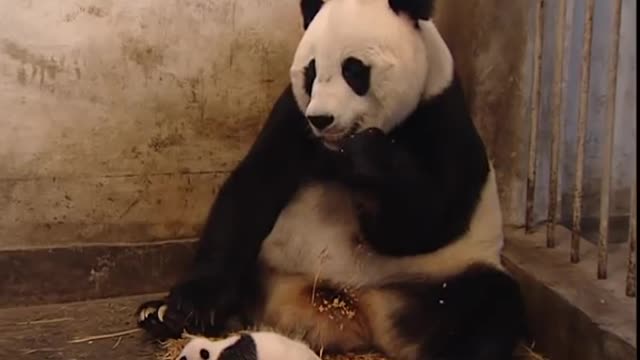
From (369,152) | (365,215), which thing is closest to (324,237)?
(365,215)

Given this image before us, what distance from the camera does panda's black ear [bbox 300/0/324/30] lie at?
9.33 ft

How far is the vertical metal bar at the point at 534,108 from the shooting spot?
3.26 metres

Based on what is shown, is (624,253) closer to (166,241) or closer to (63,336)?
(166,241)

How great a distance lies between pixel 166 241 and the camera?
3.50 meters

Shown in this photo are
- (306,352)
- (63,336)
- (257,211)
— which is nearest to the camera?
(306,352)

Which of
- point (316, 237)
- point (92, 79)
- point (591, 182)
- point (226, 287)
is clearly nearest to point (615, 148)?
point (591, 182)

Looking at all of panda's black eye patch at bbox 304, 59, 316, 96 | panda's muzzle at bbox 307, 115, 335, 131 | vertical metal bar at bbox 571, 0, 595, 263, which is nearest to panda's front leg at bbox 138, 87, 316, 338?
panda's black eye patch at bbox 304, 59, 316, 96

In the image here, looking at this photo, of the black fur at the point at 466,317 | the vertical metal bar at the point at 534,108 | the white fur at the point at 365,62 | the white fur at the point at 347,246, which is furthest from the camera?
the vertical metal bar at the point at 534,108

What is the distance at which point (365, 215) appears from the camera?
285 cm

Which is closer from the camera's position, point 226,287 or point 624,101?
point 226,287

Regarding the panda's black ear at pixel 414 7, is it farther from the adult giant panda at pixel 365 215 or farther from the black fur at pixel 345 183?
the black fur at pixel 345 183

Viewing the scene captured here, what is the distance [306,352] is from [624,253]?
1.12 metres

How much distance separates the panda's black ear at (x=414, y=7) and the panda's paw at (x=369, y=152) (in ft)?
1.02

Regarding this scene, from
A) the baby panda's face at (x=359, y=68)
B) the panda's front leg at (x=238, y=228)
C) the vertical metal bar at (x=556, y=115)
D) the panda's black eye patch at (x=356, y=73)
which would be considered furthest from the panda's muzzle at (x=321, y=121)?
the vertical metal bar at (x=556, y=115)
